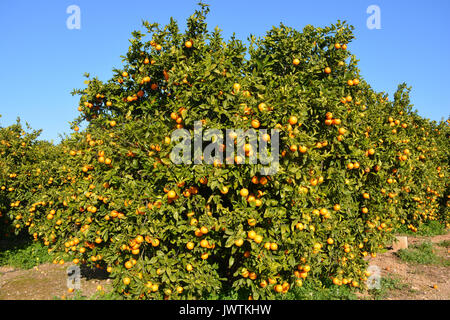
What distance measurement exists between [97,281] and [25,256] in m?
3.23

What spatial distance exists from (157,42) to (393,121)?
15.0 ft

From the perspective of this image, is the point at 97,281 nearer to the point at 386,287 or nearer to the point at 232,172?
the point at 232,172

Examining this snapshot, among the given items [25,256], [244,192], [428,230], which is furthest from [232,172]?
[428,230]

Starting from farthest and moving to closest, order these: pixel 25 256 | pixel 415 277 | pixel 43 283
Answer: pixel 25 256
pixel 415 277
pixel 43 283

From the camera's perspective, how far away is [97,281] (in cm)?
598

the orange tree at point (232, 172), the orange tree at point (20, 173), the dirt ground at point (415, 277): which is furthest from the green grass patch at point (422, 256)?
the orange tree at point (20, 173)

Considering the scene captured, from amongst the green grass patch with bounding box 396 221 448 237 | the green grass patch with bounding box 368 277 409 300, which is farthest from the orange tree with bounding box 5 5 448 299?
the green grass patch with bounding box 396 221 448 237

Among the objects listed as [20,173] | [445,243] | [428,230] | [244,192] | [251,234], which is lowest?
[445,243]

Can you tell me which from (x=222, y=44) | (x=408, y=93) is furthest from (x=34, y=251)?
(x=408, y=93)

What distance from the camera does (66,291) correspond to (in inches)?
217

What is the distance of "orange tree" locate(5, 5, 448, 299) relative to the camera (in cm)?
354

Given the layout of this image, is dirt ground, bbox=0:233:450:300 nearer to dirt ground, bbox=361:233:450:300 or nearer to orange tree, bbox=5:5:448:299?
dirt ground, bbox=361:233:450:300
